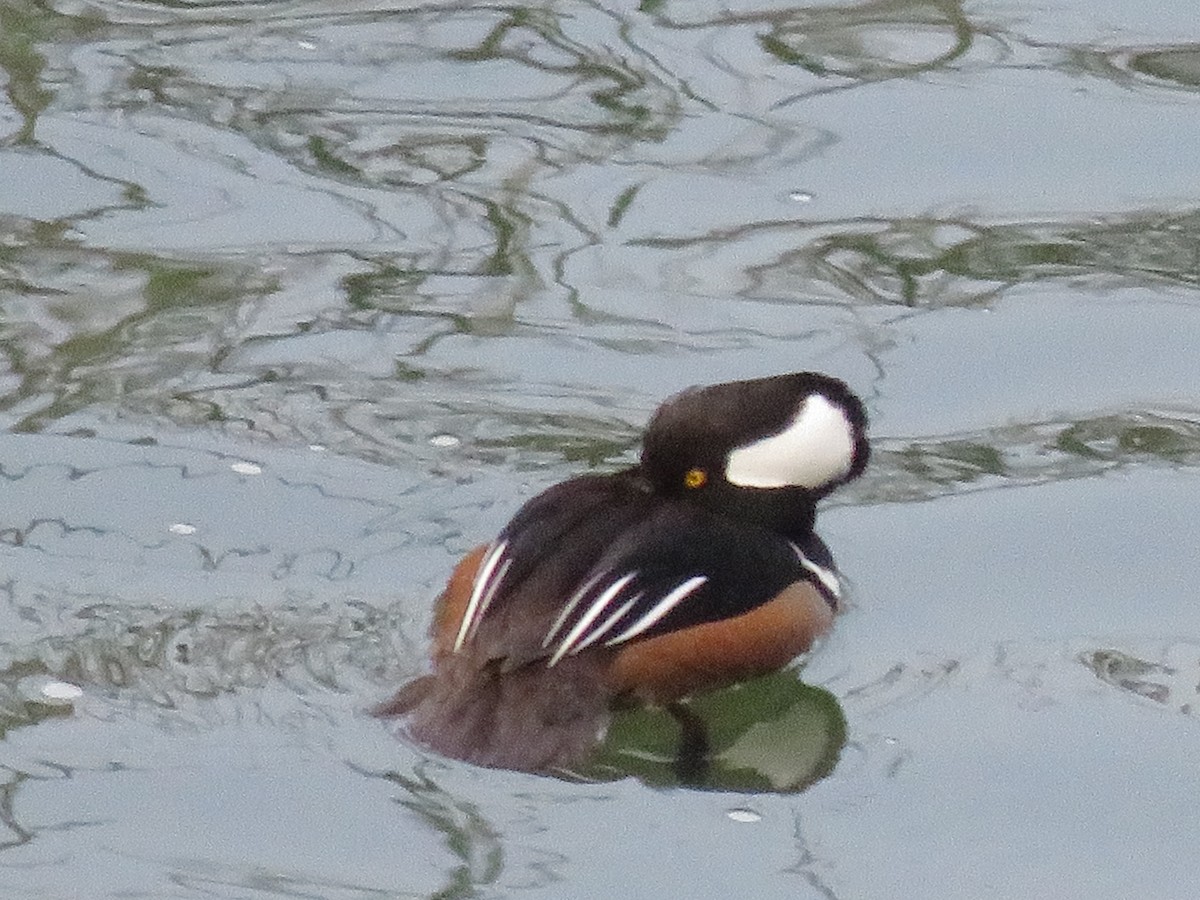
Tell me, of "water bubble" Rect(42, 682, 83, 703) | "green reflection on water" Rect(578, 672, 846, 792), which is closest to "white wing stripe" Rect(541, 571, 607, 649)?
"green reflection on water" Rect(578, 672, 846, 792)

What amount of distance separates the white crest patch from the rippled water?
409 mm

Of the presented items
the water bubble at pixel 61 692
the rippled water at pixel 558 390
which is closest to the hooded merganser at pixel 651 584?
the rippled water at pixel 558 390

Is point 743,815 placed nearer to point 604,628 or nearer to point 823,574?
point 604,628

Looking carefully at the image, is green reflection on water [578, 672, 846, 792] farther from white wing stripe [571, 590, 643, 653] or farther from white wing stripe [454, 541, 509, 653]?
white wing stripe [454, 541, 509, 653]

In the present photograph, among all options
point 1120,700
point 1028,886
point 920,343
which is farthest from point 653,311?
point 1028,886

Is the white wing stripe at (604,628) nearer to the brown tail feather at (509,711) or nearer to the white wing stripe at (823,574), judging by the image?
the brown tail feather at (509,711)

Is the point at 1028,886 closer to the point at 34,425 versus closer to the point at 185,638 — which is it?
the point at 185,638

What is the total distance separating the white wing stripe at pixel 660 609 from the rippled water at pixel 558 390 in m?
0.34

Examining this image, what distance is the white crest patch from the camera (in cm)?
560

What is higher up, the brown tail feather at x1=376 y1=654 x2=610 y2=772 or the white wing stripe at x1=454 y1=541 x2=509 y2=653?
the white wing stripe at x1=454 y1=541 x2=509 y2=653

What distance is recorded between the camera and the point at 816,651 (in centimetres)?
572

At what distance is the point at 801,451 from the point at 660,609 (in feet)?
1.89

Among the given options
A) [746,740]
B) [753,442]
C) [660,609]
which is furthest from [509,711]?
[753,442]

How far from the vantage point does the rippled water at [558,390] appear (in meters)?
5.00
